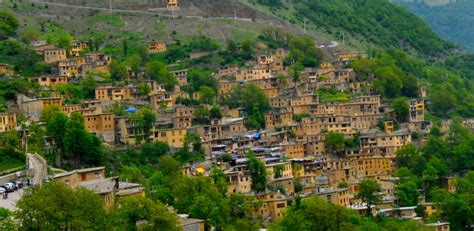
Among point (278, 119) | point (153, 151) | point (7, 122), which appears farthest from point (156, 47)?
point (7, 122)

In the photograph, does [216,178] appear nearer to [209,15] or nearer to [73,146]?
[73,146]

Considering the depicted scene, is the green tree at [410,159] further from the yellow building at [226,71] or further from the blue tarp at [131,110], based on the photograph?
the yellow building at [226,71]

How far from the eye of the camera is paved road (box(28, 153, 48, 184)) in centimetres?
5912

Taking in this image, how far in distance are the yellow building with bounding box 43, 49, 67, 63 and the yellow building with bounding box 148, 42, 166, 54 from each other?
37.1 feet

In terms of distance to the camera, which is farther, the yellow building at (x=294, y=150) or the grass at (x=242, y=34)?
the grass at (x=242, y=34)

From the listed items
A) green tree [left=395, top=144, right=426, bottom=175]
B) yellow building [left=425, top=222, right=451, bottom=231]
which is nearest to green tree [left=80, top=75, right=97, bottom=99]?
green tree [left=395, top=144, right=426, bottom=175]

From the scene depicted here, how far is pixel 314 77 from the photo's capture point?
9375cm

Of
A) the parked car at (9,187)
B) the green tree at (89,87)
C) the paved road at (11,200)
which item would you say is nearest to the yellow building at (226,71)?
the green tree at (89,87)

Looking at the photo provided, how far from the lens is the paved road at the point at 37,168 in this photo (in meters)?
59.1

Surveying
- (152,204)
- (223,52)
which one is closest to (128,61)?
(223,52)

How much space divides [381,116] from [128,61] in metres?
18.8

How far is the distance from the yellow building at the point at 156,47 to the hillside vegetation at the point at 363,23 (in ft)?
77.5

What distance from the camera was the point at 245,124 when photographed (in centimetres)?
8269

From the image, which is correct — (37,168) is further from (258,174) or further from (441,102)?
(441,102)
